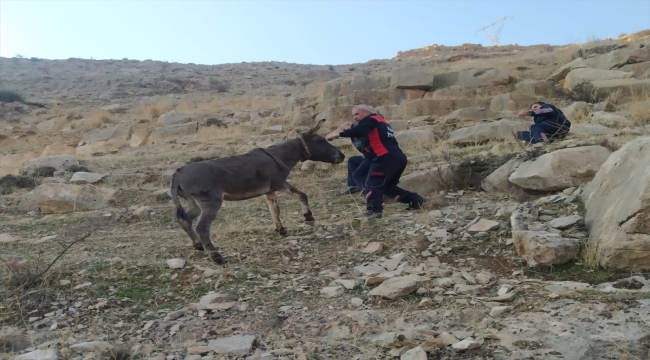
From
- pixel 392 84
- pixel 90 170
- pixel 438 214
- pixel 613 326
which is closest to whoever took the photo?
pixel 613 326

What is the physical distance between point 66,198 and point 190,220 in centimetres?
417

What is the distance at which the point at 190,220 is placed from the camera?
6.50m

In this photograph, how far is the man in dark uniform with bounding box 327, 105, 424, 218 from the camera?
24.3ft

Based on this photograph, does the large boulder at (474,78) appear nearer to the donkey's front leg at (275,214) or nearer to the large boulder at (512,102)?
the large boulder at (512,102)

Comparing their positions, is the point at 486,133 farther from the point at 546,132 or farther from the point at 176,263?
the point at 176,263

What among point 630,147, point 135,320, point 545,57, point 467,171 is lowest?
point 135,320

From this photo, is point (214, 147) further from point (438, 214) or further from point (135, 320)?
point (135, 320)

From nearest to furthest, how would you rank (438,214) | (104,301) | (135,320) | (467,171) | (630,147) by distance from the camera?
(135,320) → (104,301) → (630,147) → (438,214) → (467,171)

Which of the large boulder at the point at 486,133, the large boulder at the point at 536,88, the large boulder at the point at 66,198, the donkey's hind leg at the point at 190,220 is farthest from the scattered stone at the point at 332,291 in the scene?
the large boulder at the point at 536,88

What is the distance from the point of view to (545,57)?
21.5m

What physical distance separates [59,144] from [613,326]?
19.1m

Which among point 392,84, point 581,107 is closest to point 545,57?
point 392,84

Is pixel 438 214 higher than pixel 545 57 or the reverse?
the reverse

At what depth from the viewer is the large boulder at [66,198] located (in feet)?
30.9
